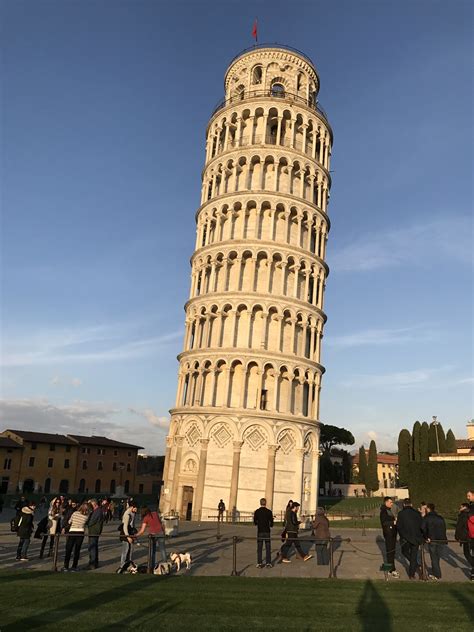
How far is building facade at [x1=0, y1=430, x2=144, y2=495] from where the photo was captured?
80688 millimetres

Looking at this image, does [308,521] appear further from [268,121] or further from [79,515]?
[268,121]

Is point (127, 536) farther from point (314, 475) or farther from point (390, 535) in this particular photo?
point (314, 475)

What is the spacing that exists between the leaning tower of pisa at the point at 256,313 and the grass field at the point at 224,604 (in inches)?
1024

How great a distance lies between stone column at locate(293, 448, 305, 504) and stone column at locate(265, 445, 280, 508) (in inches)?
88.1

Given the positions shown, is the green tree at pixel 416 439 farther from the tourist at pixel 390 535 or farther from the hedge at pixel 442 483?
the tourist at pixel 390 535

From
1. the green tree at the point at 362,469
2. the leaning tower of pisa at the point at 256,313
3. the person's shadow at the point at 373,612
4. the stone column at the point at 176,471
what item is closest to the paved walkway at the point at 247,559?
the person's shadow at the point at 373,612

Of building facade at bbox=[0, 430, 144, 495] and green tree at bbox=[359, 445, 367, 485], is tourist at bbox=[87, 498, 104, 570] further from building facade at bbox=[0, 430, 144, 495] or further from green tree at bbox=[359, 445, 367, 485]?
green tree at bbox=[359, 445, 367, 485]

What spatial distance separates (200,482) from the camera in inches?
1561

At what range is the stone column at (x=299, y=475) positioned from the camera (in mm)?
39906

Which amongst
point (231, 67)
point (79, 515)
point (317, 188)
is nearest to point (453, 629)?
point (79, 515)

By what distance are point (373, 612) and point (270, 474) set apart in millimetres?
28622

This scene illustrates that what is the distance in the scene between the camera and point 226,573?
1545 centimetres

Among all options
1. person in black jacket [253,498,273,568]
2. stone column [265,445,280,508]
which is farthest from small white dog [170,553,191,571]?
stone column [265,445,280,508]

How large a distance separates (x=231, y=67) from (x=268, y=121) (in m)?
10.8
